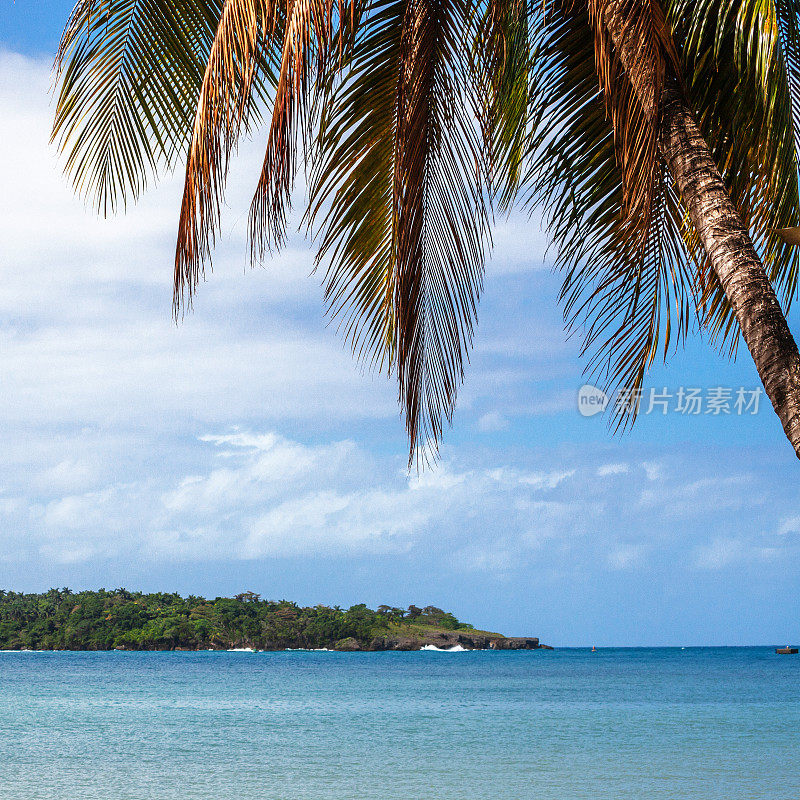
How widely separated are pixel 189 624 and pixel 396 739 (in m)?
52.4

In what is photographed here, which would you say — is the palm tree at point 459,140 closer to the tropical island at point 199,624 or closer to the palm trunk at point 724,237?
the palm trunk at point 724,237

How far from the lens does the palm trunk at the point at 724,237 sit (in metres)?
2.96

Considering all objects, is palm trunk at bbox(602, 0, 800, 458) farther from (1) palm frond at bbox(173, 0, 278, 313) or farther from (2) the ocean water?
(2) the ocean water

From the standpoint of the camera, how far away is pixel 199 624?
7044cm

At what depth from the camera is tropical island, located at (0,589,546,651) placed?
71250 mm

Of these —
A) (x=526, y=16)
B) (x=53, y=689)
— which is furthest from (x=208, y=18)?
(x=53, y=689)

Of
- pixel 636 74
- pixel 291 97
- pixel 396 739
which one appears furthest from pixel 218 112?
pixel 396 739

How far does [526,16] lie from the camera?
4.34m

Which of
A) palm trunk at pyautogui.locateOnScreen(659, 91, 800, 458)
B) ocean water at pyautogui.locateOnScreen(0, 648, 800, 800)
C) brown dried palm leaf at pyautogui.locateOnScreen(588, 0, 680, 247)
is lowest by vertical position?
ocean water at pyautogui.locateOnScreen(0, 648, 800, 800)

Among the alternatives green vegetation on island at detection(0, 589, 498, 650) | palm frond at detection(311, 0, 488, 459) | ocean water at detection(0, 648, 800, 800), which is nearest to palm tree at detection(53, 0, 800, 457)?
palm frond at detection(311, 0, 488, 459)

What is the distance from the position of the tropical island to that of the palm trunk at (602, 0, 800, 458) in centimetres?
7126

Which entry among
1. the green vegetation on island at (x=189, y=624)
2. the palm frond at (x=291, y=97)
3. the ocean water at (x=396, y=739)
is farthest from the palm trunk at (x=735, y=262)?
the green vegetation on island at (x=189, y=624)

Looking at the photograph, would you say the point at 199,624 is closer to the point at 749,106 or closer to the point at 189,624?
the point at 189,624

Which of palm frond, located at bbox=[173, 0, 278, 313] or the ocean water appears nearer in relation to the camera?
palm frond, located at bbox=[173, 0, 278, 313]
